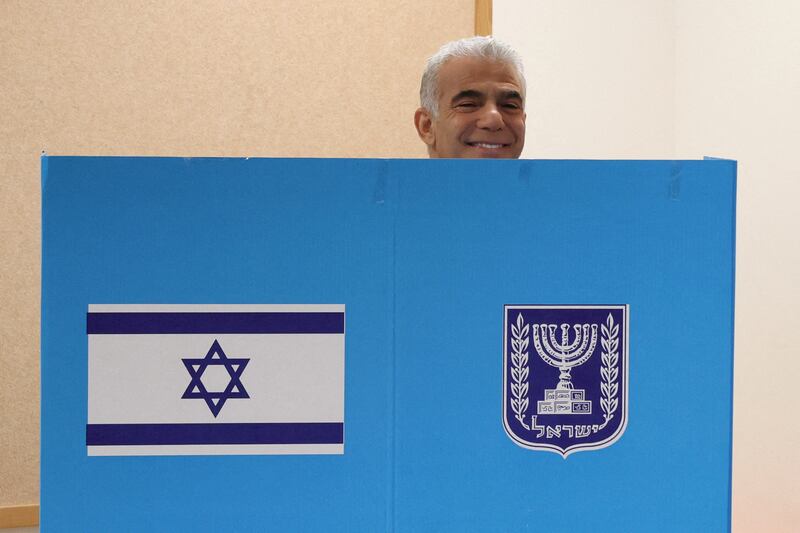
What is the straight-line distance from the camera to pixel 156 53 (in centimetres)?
247

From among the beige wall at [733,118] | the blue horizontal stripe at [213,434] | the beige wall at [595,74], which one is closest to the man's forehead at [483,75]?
the blue horizontal stripe at [213,434]

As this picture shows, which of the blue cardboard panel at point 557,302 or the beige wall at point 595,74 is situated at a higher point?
the beige wall at point 595,74

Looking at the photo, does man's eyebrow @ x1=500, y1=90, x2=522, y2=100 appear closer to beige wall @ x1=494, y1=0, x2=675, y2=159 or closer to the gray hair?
the gray hair

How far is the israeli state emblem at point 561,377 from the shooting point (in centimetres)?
77

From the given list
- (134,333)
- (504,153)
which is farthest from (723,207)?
(504,153)

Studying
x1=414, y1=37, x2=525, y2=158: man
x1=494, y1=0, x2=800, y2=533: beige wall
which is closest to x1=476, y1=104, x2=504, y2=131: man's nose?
x1=414, y1=37, x2=525, y2=158: man

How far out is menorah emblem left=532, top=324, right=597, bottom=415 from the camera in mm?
770

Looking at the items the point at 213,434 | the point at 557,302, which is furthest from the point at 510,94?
the point at 213,434

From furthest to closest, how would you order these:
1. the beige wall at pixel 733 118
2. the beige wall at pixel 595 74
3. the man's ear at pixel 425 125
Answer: the beige wall at pixel 595 74
the beige wall at pixel 733 118
the man's ear at pixel 425 125

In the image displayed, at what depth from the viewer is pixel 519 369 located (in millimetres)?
773

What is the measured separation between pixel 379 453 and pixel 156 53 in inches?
77.2

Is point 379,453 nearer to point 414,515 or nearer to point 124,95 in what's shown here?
point 414,515

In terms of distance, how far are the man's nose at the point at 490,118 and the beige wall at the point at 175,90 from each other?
1.12 meters

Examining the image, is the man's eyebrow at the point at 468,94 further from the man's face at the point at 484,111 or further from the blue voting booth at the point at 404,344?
the blue voting booth at the point at 404,344
